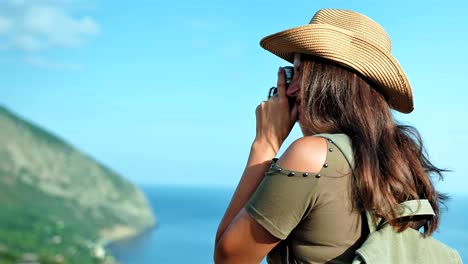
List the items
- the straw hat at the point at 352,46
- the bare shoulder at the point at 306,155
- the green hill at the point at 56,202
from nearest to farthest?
the bare shoulder at the point at 306,155 < the straw hat at the point at 352,46 < the green hill at the point at 56,202

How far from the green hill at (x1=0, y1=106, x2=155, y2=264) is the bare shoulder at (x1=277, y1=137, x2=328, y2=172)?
12.8 metres

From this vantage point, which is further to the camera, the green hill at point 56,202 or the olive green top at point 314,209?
the green hill at point 56,202

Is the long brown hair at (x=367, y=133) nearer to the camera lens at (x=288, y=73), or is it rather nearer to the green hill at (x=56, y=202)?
the camera lens at (x=288, y=73)

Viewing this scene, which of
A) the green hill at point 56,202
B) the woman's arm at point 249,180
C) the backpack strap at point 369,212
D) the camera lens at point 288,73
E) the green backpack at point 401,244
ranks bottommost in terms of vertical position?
the green backpack at point 401,244

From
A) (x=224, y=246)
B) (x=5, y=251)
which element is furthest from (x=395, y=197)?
(x=5, y=251)

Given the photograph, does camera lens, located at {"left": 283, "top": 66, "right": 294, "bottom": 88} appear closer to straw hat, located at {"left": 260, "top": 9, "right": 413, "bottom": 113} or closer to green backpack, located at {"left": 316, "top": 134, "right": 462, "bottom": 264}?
straw hat, located at {"left": 260, "top": 9, "right": 413, "bottom": 113}

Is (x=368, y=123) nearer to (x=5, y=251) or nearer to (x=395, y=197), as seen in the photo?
(x=395, y=197)

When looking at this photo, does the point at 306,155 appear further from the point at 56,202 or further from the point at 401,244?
the point at 56,202

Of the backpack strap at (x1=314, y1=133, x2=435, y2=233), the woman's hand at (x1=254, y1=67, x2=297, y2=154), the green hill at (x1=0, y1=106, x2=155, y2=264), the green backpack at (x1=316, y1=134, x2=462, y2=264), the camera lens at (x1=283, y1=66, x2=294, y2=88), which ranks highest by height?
the green hill at (x1=0, y1=106, x2=155, y2=264)

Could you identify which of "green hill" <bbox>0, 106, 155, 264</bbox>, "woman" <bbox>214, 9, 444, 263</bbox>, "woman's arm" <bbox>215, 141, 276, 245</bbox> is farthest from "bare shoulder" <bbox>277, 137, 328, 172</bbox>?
"green hill" <bbox>0, 106, 155, 264</bbox>

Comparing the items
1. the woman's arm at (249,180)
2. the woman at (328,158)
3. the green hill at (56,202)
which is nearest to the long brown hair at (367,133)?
the woman at (328,158)

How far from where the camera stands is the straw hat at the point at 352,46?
4.07 feet

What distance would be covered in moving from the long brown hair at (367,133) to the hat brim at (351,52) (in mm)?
22

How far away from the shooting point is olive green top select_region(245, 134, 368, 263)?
1137mm
